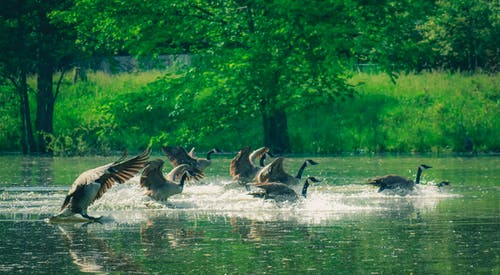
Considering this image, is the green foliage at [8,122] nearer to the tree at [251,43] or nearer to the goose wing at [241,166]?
the tree at [251,43]

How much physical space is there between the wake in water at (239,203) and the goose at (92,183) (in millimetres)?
576

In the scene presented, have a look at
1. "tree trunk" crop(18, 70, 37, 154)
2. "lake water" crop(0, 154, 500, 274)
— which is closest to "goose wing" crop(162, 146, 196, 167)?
"lake water" crop(0, 154, 500, 274)

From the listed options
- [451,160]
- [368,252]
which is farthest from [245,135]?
[368,252]

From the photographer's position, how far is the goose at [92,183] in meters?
16.7

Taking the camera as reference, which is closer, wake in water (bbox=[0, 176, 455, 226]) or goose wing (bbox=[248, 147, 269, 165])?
wake in water (bbox=[0, 176, 455, 226])

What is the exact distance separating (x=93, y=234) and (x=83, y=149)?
24039 mm

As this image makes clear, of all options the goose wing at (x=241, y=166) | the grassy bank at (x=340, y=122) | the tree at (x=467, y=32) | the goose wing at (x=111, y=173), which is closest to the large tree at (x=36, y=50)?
the grassy bank at (x=340, y=122)

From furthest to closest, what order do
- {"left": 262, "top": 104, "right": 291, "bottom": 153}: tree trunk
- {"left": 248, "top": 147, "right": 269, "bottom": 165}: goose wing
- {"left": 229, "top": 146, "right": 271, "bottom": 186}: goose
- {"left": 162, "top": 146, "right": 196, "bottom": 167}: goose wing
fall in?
{"left": 262, "top": 104, "right": 291, "bottom": 153}: tree trunk, {"left": 162, "top": 146, "right": 196, "bottom": 167}: goose wing, {"left": 248, "top": 147, "right": 269, "bottom": 165}: goose wing, {"left": 229, "top": 146, "right": 271, "bottom": 186}: goose

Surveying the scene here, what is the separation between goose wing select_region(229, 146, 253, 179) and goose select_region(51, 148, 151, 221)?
5.83 meters

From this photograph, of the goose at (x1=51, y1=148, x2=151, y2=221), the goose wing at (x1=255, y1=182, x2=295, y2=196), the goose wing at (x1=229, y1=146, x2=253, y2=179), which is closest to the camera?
the goose at (x1=51, y1=148, x2=151, y2=221)

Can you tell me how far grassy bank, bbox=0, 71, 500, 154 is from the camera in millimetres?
36438

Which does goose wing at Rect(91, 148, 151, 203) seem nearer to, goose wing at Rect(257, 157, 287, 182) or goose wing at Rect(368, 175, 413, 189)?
goose wing at Rect(257, 157, 287, 182)

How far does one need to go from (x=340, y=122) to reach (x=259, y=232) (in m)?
23.9

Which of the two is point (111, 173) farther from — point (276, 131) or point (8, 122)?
point (8, 122)
